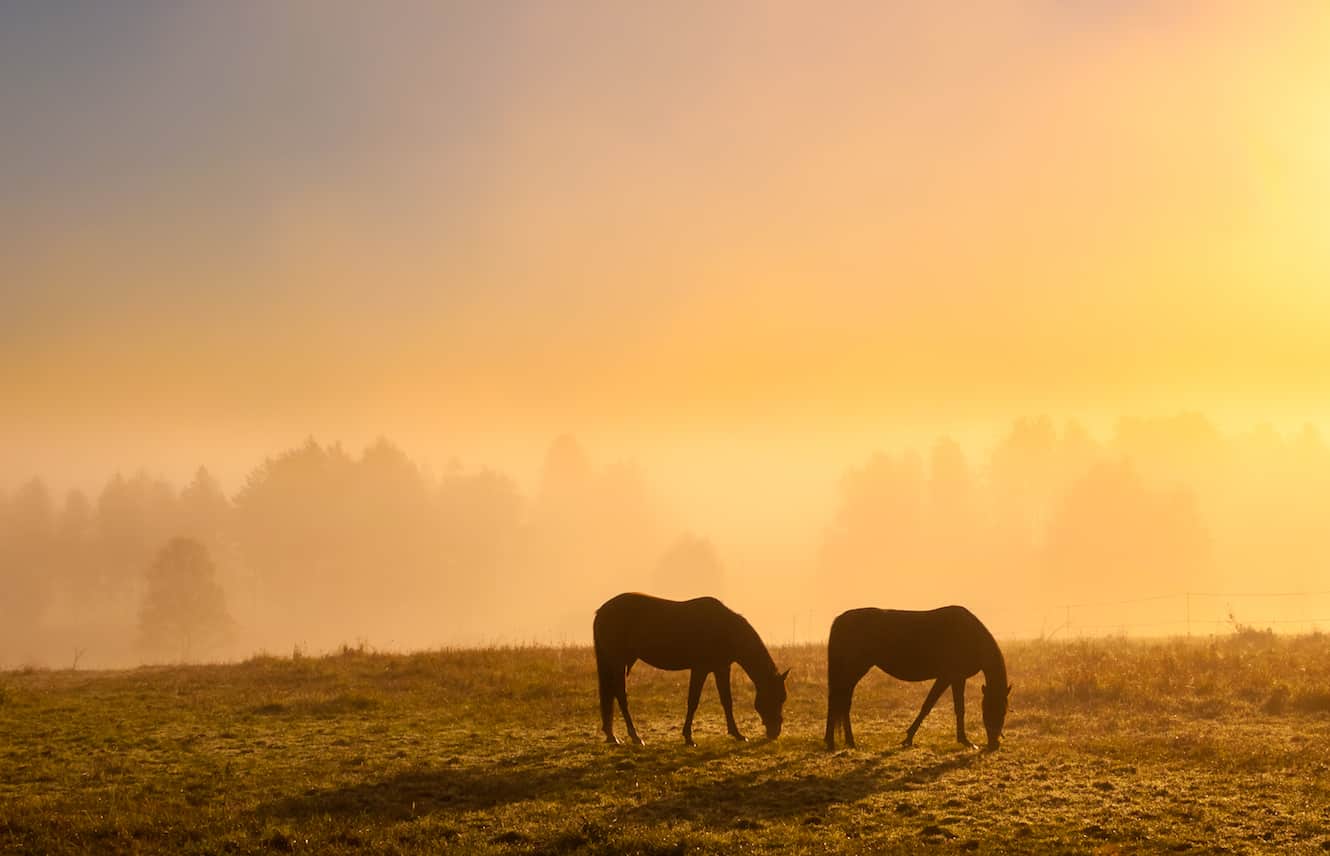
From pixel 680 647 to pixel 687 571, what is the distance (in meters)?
70.1

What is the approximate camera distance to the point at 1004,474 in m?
101

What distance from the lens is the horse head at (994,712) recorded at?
622 inches

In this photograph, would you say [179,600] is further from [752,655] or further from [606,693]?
[752,655]

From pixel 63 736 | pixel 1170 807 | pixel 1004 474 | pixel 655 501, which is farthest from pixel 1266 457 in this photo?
pixel 63 736

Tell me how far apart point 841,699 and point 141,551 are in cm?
8363

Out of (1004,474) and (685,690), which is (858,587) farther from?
(685,690)

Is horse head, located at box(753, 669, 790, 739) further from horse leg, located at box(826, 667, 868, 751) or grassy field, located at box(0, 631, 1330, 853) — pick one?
horse leg, located at box(826, 667, 868, 751)

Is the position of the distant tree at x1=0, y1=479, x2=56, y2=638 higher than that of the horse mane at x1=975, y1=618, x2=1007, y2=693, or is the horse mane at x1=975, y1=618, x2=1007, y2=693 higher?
the distant tree at x1=0, y1=479, x2=56, y2=638

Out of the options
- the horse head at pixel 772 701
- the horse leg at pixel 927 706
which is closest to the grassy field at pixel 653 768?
the horse head at pixel 772 701

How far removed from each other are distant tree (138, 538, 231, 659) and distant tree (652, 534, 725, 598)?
38.5 metres

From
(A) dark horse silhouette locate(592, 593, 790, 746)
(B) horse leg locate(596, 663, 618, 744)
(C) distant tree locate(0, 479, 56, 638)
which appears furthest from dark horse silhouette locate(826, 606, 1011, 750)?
(C) distant tree locate(0, 479, 56, 638)

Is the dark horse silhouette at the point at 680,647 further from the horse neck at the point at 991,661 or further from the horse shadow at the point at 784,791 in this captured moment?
the horse neck at the point at 991,661

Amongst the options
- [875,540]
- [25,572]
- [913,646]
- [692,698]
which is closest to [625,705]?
[692,698]

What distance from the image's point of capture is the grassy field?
10828mm
